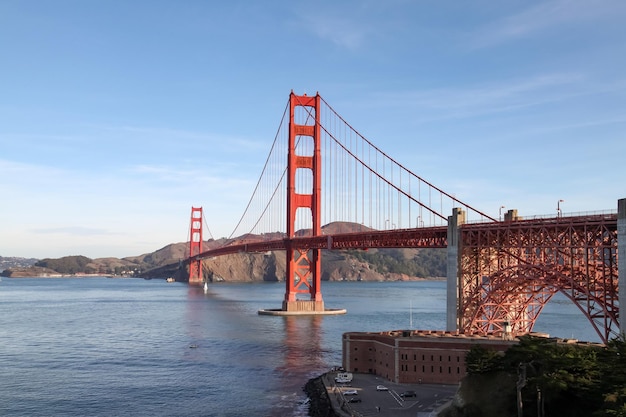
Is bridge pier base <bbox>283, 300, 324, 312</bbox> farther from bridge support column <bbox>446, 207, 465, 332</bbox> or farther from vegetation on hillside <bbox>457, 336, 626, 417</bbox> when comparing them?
vegetation on hillside <bbox>457, 336, 626, 417</bbox>

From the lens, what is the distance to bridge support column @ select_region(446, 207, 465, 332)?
2328 inches

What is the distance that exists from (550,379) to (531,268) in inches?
730

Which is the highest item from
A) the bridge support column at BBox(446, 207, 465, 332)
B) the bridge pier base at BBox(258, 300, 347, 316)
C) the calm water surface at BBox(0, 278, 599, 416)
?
the bridge support column at BBox(446, 207, 465, 332)

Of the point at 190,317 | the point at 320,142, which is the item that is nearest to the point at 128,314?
the point at 190,317

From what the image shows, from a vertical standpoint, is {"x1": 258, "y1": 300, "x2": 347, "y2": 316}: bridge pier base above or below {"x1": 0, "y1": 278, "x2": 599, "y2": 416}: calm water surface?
above

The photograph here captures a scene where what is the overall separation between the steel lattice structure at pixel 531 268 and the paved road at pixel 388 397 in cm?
950

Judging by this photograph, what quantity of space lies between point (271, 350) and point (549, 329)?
4501 cm

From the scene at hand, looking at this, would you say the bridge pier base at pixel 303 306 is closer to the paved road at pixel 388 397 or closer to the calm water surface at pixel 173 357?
the calm water surface at pixel 173 357

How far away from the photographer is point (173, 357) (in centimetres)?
6981

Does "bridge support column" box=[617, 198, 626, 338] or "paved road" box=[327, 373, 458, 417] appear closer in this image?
"paved road" box=[327, 373, 458, 417]

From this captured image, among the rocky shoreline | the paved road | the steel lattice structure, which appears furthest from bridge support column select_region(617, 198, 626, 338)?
A: the rocky shoreline

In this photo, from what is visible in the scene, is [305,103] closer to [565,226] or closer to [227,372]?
[227,372]

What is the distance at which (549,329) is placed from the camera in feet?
315

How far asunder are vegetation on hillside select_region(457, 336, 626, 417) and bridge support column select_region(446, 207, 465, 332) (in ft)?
53.4
